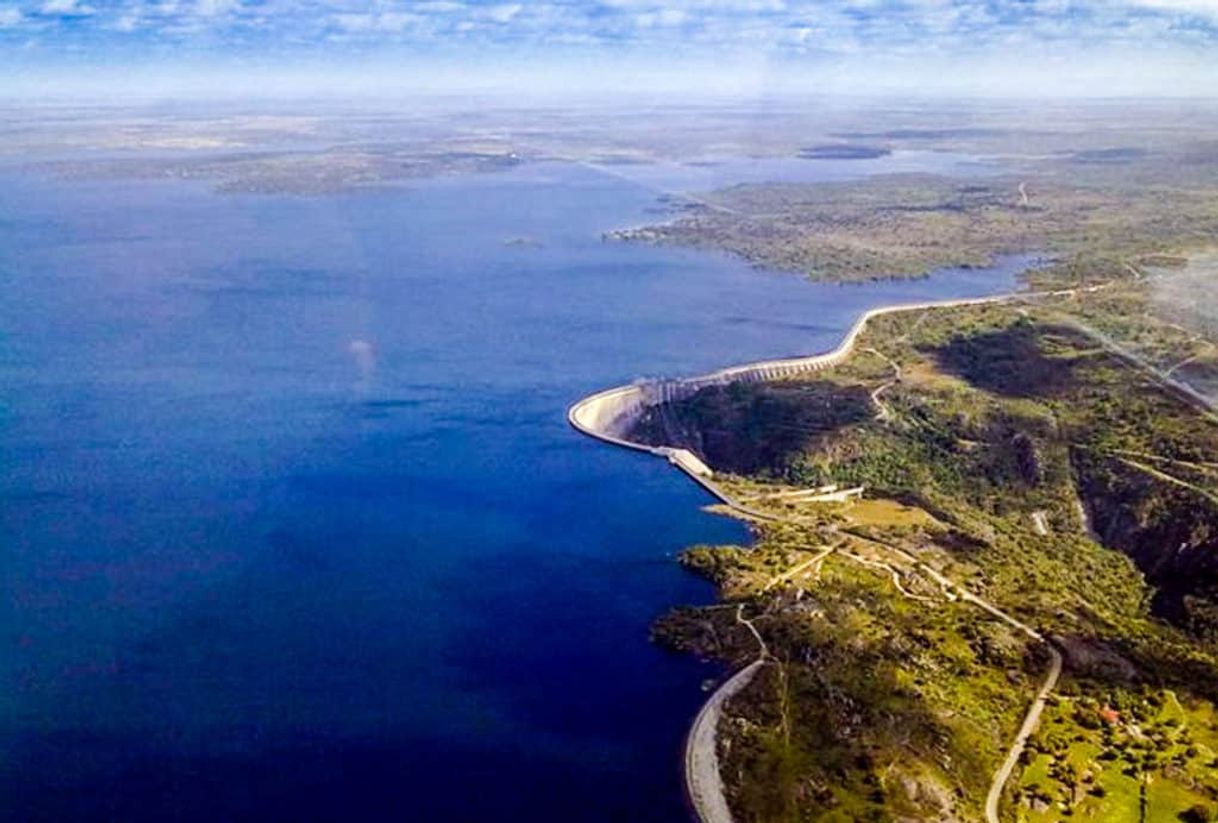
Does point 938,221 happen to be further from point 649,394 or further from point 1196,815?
point 1196,815

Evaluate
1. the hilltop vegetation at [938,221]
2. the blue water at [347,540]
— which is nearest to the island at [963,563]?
the blue water at [347,540]

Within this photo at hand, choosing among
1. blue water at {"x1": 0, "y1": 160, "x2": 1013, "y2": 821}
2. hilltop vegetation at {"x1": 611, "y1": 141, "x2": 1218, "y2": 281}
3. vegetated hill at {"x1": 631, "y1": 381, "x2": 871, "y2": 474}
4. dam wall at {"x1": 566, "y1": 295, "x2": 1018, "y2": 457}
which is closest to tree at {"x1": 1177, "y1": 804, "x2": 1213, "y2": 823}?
blue water at {"x1": 0, "y1": 160, "x2": 1013, "y2": 821}

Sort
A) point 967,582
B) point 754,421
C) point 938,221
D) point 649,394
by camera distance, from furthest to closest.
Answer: point 938,221 → point 649,394 → point 754,421 → point 967,582

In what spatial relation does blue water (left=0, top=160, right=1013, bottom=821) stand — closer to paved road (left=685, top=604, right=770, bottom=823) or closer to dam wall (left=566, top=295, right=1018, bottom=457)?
paved road (left=685, top=604, right=770, bottom=823)

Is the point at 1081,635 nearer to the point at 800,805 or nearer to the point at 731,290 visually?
the point at 800,805

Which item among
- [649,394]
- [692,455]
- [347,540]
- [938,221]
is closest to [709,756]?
[347,540]

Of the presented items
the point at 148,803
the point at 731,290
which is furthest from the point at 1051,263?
the point at 148,803

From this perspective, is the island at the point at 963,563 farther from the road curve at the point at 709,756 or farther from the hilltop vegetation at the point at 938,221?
the hilltop vegetation at the point at 938,221

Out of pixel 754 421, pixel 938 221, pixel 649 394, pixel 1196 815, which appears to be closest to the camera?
pixel 1196 815
